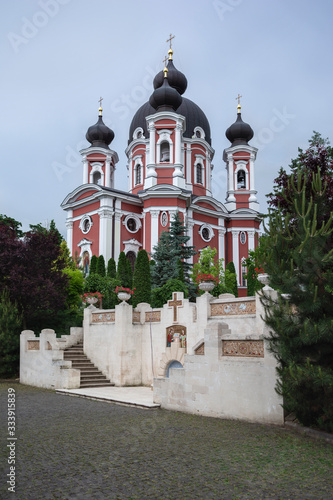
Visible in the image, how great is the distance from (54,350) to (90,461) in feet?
33.1

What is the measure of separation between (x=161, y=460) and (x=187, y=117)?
40848 millimetres

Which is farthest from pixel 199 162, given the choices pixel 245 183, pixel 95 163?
pixel 95 163

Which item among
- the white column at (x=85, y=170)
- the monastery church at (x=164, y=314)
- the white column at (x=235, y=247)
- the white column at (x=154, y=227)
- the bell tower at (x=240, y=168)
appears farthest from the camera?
the bell tower at (x=240, y=168)

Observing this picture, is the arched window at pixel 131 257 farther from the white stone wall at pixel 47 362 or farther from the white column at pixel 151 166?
the white stone wall at pixel 47 362

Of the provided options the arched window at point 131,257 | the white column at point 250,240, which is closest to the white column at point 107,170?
the arched window at point 131,257

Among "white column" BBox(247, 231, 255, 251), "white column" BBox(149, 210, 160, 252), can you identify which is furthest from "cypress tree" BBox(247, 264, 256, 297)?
"white column" BBox(247, 231, 255, 251)

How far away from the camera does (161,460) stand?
21.0ft

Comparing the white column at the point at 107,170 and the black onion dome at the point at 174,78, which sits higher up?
the black onion dome at the point at 174,78

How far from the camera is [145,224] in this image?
120ft

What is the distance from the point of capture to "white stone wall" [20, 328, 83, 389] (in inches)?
601

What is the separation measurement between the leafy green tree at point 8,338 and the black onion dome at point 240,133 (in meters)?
33.3

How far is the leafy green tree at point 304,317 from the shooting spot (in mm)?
7621

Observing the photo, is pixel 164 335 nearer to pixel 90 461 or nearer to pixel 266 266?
pixel 266 266

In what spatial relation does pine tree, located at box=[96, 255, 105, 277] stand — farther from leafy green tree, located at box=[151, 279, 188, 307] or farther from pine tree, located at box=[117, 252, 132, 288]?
leafy green tree, located at box=[151, 279, 188, 307]
